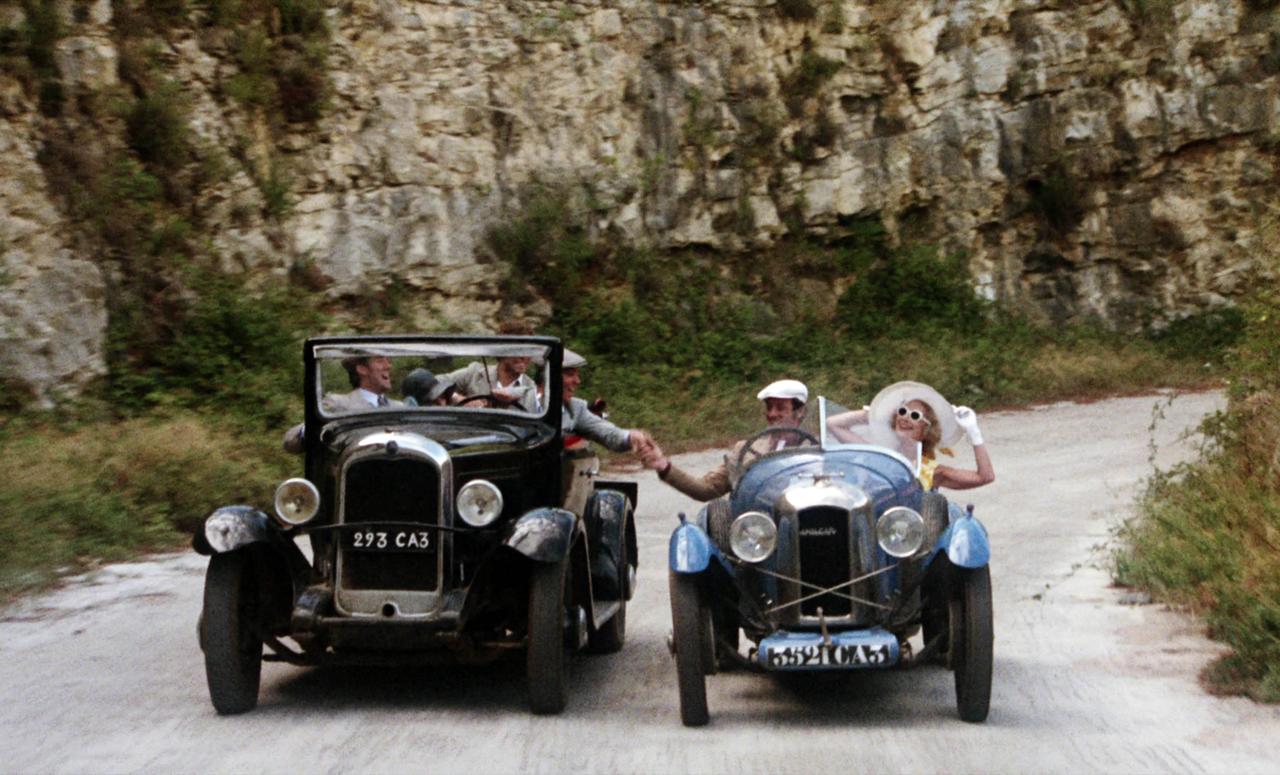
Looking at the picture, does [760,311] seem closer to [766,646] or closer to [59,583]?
[59,583]

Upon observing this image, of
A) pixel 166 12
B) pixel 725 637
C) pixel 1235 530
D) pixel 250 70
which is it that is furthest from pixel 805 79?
pixel 725 637

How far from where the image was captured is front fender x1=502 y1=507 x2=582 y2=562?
6746mm

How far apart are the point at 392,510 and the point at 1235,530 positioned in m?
5.47

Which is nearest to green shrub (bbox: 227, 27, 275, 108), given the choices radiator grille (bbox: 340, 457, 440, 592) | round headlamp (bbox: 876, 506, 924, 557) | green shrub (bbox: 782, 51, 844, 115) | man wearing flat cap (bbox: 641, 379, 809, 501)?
green shrub (bbox: 782, 51, 844, 115)

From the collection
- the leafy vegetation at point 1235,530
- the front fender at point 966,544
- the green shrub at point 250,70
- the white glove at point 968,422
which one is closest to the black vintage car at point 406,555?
the front fender at point 966,544

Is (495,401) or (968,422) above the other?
(495,401)

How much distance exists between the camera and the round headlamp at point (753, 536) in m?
6.59

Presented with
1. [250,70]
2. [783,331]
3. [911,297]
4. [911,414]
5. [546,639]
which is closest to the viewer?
[546,639]

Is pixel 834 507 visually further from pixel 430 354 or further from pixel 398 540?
pixel 430 354

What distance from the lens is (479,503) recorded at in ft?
22.7

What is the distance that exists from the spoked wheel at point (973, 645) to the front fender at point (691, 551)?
43.5 inches

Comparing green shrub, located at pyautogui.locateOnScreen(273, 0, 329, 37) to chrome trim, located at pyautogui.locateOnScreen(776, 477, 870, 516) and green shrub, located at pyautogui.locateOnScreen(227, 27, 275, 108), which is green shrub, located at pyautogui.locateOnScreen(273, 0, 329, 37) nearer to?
green shrub, located at pyautogui.locateOnScreen(227, 27, 275, 108)

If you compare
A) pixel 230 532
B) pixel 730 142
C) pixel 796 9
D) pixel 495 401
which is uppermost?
pixel 796 9

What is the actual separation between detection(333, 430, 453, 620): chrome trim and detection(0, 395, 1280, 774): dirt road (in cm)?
47
